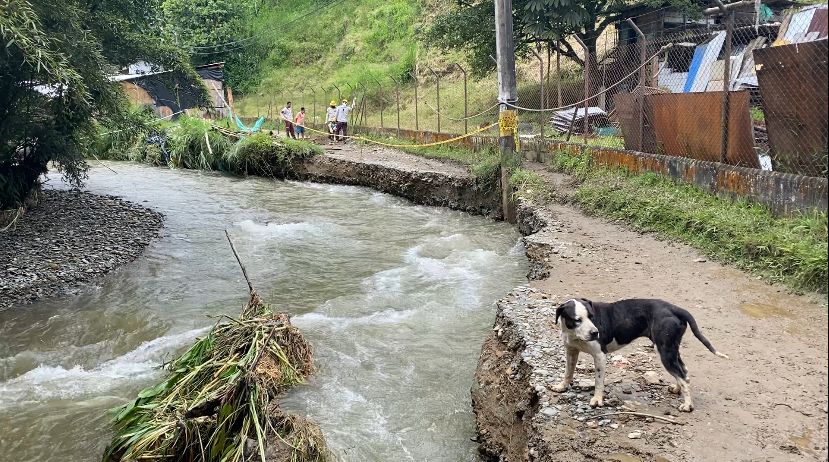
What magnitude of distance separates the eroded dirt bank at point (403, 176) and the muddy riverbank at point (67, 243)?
5.05 meters

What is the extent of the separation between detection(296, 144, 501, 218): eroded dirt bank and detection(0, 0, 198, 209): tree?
5208 mm

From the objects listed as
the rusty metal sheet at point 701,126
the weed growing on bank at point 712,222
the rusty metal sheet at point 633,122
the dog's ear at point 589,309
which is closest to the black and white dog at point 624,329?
the dog's ear at point 589,309

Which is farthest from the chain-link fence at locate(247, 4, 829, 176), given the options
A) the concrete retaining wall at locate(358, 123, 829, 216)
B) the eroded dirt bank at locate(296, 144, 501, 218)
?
the eroded dirt bank at locate(296, 144, 501, 218)

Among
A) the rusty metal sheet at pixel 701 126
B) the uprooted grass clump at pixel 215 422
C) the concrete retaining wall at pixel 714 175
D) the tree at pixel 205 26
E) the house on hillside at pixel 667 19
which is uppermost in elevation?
the tree at pixel 205 26

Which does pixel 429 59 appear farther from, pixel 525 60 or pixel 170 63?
pixel 170 63

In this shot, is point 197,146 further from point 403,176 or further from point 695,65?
point 695,65

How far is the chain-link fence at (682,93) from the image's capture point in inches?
126

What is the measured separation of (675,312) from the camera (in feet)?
13.1

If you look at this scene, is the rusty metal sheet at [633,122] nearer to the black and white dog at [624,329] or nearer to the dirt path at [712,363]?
the dirt path at [712,363]

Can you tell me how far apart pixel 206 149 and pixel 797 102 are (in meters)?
18.8

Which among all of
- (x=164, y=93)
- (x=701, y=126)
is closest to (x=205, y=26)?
(x=164, y=93)

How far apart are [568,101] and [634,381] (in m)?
14.4

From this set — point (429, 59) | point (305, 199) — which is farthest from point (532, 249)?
point (429, 59)

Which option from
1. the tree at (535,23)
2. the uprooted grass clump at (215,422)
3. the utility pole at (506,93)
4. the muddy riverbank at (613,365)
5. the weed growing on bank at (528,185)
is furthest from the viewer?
the tree at (535,23)
